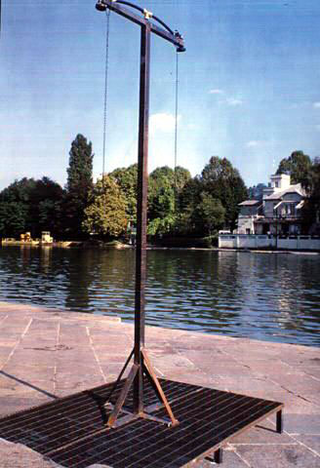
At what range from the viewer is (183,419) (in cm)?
371

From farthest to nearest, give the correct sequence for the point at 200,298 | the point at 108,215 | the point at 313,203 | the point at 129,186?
the point at 129,186, the point at 108,215, the point at 313,203, the point at 200,298

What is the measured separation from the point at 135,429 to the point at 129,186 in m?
82.3

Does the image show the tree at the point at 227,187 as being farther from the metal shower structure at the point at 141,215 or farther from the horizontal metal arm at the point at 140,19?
the metal shower structure at the point at 141,215

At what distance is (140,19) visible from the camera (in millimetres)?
4031

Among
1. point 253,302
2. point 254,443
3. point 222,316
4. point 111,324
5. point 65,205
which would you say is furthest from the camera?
point 65,205

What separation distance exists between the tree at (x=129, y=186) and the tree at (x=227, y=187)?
422 inches

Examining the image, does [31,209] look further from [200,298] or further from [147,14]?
[147,14]

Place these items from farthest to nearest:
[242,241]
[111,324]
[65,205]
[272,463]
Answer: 1. [65,205]
2. [242,241]
3. [111,324]
4. [272,463]

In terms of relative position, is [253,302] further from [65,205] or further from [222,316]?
[65,205]

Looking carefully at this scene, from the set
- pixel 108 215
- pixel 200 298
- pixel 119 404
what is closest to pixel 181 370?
pixel 119 404

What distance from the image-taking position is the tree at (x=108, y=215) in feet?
258

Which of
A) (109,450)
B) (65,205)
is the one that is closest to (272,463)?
(109,450)

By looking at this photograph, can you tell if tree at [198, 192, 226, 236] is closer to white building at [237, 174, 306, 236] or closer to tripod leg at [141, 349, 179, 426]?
white building at [237, 174, 306, 236]

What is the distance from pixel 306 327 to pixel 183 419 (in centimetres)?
993
